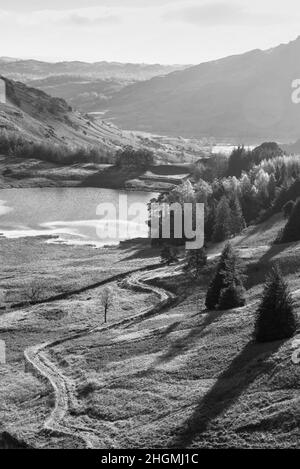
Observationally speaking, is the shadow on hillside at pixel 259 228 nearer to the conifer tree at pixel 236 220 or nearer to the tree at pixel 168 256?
the conifer tree at pixel 236 220

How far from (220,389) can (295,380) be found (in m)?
6.26

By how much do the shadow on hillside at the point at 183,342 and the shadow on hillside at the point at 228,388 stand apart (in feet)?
24.8

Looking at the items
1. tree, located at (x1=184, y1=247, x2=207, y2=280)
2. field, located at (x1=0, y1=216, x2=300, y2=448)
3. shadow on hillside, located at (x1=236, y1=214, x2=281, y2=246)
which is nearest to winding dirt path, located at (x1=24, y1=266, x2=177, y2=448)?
field, located at (x1=0, y1=216, x2=300, y2=448)

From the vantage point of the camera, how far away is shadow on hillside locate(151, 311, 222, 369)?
62969 mm

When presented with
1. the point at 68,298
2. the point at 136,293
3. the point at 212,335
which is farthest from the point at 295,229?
the point at 212,335

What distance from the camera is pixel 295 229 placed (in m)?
107

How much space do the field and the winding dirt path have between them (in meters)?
0.17

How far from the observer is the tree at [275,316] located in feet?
193

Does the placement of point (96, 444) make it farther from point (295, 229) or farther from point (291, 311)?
point (295, 229)

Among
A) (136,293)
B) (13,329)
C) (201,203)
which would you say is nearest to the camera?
(13,329)

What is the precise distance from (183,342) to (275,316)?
11619mm

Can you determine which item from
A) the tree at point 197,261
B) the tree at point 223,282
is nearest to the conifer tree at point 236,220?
the tree at point 197,261
